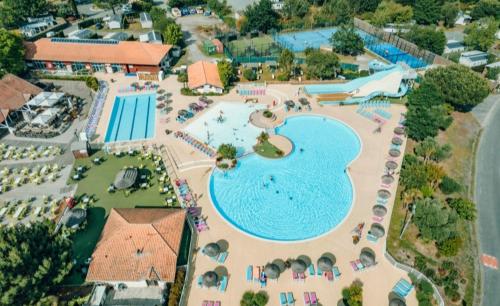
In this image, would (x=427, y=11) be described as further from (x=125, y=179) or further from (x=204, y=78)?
(x=125, y=179)

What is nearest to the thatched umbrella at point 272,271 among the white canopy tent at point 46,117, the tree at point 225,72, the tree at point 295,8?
the tree at point 225,72

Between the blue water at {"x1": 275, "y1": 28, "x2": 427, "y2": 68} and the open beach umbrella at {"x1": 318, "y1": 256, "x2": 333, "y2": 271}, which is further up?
the blue water at {"x1": 275, "y1": 28, "x2": 427, "y2": 68}

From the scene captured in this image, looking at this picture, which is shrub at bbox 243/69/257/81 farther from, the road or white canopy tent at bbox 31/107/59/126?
the road

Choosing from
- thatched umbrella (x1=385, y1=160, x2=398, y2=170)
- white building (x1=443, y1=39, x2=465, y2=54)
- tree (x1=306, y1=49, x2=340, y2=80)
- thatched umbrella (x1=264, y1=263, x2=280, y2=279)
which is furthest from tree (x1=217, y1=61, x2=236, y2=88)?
white building (x1=443, y1=39, x2=465, y2=54)

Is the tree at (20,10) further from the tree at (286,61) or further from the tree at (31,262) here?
the tree at (31,262)

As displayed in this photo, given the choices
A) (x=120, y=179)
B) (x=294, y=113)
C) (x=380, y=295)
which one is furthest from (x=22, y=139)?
(x=380, y=295)

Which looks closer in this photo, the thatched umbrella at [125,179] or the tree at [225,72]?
the thatched umbrella at [125,179]
